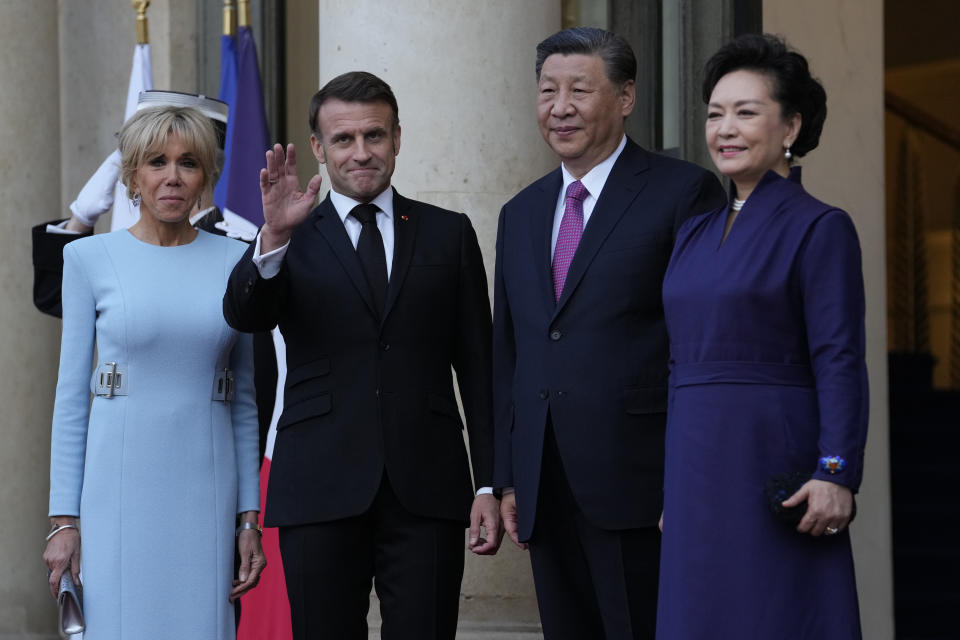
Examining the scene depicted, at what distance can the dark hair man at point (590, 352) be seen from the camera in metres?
3.40

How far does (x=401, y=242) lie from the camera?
12.1ft

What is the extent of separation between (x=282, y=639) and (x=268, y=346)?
994 mm

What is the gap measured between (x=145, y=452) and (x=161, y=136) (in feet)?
2.46

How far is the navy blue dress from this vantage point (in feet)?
9.87

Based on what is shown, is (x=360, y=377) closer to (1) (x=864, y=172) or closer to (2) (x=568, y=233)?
(2) (x=568, y=233)

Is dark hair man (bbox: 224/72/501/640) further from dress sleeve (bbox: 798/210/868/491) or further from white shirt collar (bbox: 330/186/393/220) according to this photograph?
dress sleeve (bbox: 798/210/868/491)

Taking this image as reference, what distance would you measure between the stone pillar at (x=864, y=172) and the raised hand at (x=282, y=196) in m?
2.77

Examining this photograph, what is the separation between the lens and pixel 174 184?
11.6 ft

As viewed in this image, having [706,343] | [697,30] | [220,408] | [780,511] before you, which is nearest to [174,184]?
[220,408]

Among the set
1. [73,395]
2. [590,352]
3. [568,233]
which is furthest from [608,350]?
[73,395]

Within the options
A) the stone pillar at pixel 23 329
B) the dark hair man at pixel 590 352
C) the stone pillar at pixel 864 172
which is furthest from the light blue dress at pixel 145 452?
the stone pillar at pixel 23 329

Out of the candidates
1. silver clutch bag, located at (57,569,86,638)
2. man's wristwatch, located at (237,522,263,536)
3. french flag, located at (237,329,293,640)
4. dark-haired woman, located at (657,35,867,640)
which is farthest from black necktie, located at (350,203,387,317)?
french flag, located at (237,329,293,640)

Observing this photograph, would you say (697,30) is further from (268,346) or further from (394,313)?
(394,313)

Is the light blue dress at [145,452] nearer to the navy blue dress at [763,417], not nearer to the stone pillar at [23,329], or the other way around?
the navy blue dress at [763,417]
